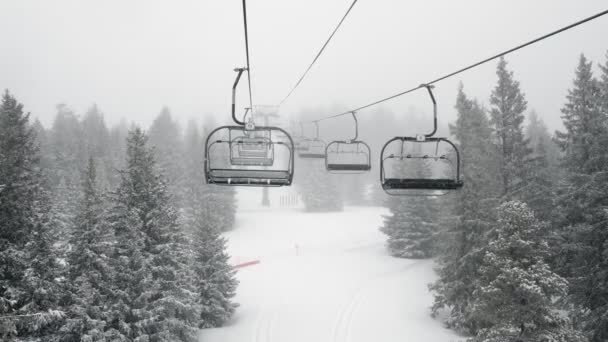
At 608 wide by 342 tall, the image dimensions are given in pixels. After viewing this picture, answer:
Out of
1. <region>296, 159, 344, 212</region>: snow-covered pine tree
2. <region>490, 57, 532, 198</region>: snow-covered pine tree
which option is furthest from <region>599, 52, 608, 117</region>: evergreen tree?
<region>296, 159, 344, 212</region>: snow-covered pine tree

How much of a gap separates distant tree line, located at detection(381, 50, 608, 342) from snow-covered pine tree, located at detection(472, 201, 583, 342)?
0.12ft

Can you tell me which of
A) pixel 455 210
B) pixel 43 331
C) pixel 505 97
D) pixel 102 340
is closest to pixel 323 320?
pixel 455 210

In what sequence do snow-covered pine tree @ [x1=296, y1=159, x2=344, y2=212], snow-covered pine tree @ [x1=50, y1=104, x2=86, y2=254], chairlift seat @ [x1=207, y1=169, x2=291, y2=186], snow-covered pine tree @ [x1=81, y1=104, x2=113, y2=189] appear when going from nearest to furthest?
chairlift seat @ [x1=207, y1=169, x2=291, y2=186] → snow-covered pine tree @ [x1=50, y1=104, x2=86, y2=254] → snow-covered pine tree @ [x1=81, y1=104, x2=113, y2=189] → snow-covered pine tree @ [x1=296, y1=159, x2=344, y2=212]

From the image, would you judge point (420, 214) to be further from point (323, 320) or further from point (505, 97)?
point (323, 320)

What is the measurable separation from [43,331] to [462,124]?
24.0m

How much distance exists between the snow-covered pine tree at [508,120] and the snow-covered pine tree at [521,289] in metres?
13.0

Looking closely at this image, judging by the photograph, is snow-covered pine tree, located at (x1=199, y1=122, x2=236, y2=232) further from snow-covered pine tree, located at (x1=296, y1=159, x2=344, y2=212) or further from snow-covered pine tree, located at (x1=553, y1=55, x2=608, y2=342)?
snow-covered pine tree, located at (x1=553, y1=55, x2=608, y2=342)

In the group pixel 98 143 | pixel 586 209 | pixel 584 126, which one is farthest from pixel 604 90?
pixel 98 143

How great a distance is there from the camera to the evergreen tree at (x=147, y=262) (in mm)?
15305

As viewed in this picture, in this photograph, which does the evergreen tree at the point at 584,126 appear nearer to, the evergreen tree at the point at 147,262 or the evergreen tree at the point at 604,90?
the evergreen tree at the point at 604,90

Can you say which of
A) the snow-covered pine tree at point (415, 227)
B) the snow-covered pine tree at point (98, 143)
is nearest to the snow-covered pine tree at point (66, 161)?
the snow-covered pine tree at point (98, 143)

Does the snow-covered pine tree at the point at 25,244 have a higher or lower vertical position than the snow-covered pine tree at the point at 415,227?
higher

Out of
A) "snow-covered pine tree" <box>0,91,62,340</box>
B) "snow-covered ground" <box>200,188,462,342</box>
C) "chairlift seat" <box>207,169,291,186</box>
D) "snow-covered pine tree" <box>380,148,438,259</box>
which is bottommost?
"snow-covered ground" <box>200,188,462,342</box>

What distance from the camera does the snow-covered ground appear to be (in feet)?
66.6
